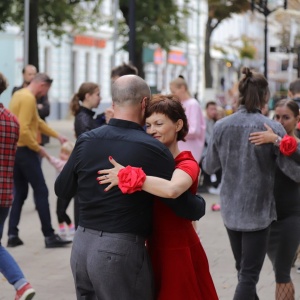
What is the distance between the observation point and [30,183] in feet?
35.3

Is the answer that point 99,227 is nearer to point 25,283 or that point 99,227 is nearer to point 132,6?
point 25,283

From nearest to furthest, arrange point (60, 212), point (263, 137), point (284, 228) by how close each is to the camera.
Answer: point (263, 137)
point (284, 228)
point (60, 212)

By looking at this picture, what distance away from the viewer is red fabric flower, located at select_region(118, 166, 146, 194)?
446cm

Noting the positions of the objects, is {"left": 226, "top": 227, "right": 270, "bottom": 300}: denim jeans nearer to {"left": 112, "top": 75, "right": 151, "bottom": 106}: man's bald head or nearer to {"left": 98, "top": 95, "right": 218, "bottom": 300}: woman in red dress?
{"left": 98, "top": 95, "right": 218, "bottom": 300}: woman in red dress

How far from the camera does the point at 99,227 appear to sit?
15.4ft

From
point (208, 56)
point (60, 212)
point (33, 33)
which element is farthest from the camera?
point (208, 56)

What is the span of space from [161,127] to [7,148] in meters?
3.09

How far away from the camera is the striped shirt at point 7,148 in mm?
7618

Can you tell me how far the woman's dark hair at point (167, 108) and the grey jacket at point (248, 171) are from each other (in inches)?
60.3

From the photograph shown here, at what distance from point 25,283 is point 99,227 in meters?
2.84

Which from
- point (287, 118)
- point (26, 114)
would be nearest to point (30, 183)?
point (26, 114)

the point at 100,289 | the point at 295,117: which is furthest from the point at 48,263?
the point at 100,289

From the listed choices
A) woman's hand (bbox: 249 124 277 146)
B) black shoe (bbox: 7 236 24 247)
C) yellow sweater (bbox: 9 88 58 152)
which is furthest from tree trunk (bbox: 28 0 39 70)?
woman's hand (bbox: 249 124 277 146)

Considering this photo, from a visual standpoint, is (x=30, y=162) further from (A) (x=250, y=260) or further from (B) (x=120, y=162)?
(B) (x=120, y=162)
